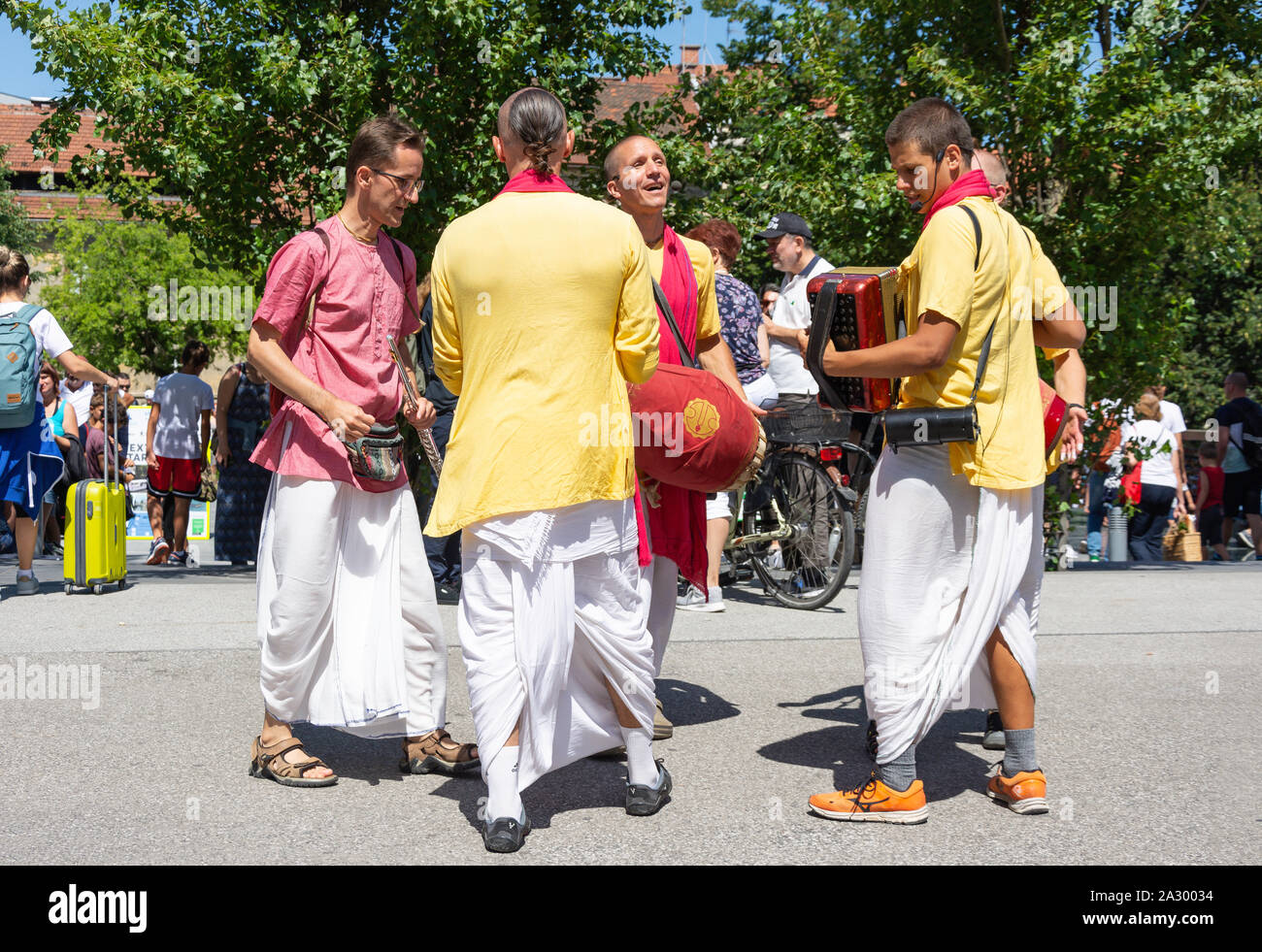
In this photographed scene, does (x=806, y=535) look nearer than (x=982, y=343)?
No

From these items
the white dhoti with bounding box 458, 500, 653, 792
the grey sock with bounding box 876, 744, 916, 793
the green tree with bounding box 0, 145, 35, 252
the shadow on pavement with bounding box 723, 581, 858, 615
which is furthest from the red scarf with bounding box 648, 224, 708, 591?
the green tree with bounding box 0, 145, 35, 252

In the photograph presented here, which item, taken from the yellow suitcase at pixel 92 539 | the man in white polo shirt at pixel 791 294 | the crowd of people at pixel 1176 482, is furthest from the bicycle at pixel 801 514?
the crowd of people at pixel 1176 482

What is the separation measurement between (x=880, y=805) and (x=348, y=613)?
6.01 feet

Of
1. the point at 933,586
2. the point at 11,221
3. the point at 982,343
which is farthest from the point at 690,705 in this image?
the point at 11,221

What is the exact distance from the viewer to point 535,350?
3668 millimetres

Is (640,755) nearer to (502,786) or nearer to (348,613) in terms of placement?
(502,786)

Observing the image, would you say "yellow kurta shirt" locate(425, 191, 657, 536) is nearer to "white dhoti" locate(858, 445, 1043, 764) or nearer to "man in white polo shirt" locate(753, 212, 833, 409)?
"white dhoti" locate(858, 445, 1043, 764)

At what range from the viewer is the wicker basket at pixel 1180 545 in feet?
48.4

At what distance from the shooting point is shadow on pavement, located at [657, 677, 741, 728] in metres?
5.38

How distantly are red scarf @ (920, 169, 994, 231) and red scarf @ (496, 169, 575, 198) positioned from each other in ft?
3.65

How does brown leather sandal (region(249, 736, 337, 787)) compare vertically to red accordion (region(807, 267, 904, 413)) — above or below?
below

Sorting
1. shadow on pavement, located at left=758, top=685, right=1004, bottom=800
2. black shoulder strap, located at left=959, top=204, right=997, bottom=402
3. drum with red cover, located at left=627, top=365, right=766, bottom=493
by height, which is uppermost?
black shoulder strap, located at left=959, top=204, right=997, bottom=402
